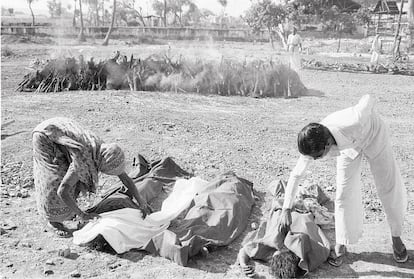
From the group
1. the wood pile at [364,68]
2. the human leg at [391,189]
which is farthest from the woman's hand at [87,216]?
the wood pile at [364,68]

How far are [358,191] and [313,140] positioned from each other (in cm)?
68

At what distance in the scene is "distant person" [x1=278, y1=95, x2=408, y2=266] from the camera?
268 cm

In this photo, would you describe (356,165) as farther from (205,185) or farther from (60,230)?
(60,230)

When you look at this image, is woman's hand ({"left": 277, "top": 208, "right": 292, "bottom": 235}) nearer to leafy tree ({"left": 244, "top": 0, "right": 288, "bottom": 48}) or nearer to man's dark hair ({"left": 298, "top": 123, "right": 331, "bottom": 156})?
man's dark hair ({"left": 298, "top": 123, "right": 331, "bottom": 156})

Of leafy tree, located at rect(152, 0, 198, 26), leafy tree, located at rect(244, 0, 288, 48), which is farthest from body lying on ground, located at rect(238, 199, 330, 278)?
leafy tree, located at rect(152, 0, 198, 26)

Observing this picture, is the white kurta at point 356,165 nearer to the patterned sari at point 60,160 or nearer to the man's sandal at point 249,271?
the man's sandal at point 249,271

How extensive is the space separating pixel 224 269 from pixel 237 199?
0.83 m

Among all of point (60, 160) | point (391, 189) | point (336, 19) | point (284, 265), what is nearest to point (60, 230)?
point (60, 160)

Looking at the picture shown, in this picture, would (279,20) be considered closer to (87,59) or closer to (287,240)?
(87,59)

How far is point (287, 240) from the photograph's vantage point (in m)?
2.98

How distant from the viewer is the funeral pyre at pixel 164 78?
9.08 meters

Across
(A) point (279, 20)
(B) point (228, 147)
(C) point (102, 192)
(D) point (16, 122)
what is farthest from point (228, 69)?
(A) point (279, 20)

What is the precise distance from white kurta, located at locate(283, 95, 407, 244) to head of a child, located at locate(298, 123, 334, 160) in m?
0.06

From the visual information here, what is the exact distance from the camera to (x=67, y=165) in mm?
3338
